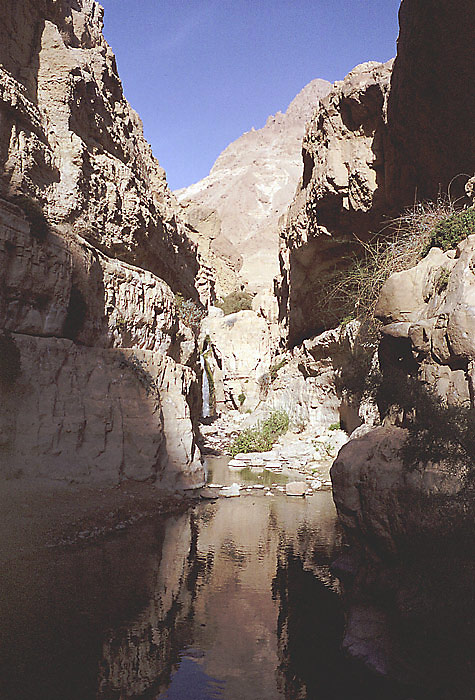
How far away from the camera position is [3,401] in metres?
11.1

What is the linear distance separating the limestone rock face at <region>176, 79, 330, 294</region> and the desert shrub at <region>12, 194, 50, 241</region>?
34.8 m

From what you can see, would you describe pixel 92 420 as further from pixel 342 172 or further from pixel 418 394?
pixel 342 172

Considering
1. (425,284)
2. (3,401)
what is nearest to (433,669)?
(425,284)

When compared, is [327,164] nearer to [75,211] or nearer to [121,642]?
[75,211]

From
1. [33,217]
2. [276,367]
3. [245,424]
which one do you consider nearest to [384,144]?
[33,217]

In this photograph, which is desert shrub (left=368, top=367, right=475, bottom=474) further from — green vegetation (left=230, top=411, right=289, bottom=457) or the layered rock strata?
green vegetation (left=230, top=411, right=289, bottom=457)


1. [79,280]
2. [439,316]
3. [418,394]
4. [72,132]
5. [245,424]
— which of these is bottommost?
[245,424]

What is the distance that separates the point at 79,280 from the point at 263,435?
13.5 metres

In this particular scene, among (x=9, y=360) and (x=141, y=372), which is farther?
(x=141, y=372)

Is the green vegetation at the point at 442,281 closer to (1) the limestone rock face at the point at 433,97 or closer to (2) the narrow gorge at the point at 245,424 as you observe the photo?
(2) the narrow gorge at the point at 245,424

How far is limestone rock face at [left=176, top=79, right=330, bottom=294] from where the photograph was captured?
60.3 meters

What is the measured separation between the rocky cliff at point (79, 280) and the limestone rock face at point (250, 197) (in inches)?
1068

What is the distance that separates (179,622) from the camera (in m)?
6.65

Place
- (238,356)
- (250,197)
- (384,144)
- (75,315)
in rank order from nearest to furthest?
(75,315) < (384,144) < (238,356) < (250,197)
